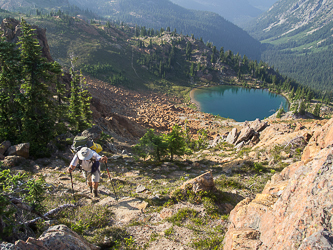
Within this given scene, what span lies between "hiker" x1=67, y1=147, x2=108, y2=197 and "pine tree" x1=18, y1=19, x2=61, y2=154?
8.14 m

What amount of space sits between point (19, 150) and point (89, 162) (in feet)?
26.0

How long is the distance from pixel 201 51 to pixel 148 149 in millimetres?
142068

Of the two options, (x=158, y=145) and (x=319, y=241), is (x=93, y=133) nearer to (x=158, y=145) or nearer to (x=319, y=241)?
(x=158, y=145)

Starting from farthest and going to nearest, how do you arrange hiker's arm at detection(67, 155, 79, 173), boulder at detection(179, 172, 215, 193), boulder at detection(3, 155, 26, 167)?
boulder at detection(3, 155, 26, 167) < boulder at detection(179, 172, 215, 193) < hiker's arm at detection(67, 155, 79, 173)

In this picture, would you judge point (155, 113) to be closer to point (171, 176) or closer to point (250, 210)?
point (171, 176)

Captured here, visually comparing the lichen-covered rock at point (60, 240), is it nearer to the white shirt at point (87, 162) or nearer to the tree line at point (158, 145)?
the white shirt at point (87, 162)

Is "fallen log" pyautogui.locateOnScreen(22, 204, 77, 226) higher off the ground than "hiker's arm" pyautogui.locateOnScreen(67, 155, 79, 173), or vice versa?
"hiker's arm" pyautogui.locateOnScreen(67, 155, 79, 173)

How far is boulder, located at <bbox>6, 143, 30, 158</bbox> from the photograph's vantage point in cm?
1255

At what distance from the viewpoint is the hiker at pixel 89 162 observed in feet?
25.7

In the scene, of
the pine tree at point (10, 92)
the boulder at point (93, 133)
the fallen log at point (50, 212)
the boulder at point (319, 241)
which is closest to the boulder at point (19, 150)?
the pine tree at point (10, 92)

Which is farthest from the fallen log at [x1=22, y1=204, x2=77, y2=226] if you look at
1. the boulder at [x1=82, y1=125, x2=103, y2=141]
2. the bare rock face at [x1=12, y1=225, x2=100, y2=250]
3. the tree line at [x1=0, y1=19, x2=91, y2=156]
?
the boulder at [x1=82, y1=125, x2=103, y2=141]

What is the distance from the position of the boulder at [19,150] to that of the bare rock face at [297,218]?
44.8 ft

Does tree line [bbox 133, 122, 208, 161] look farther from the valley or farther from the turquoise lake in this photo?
the turquoise lake

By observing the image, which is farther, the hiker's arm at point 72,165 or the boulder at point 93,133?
the boulder at point 93,133
